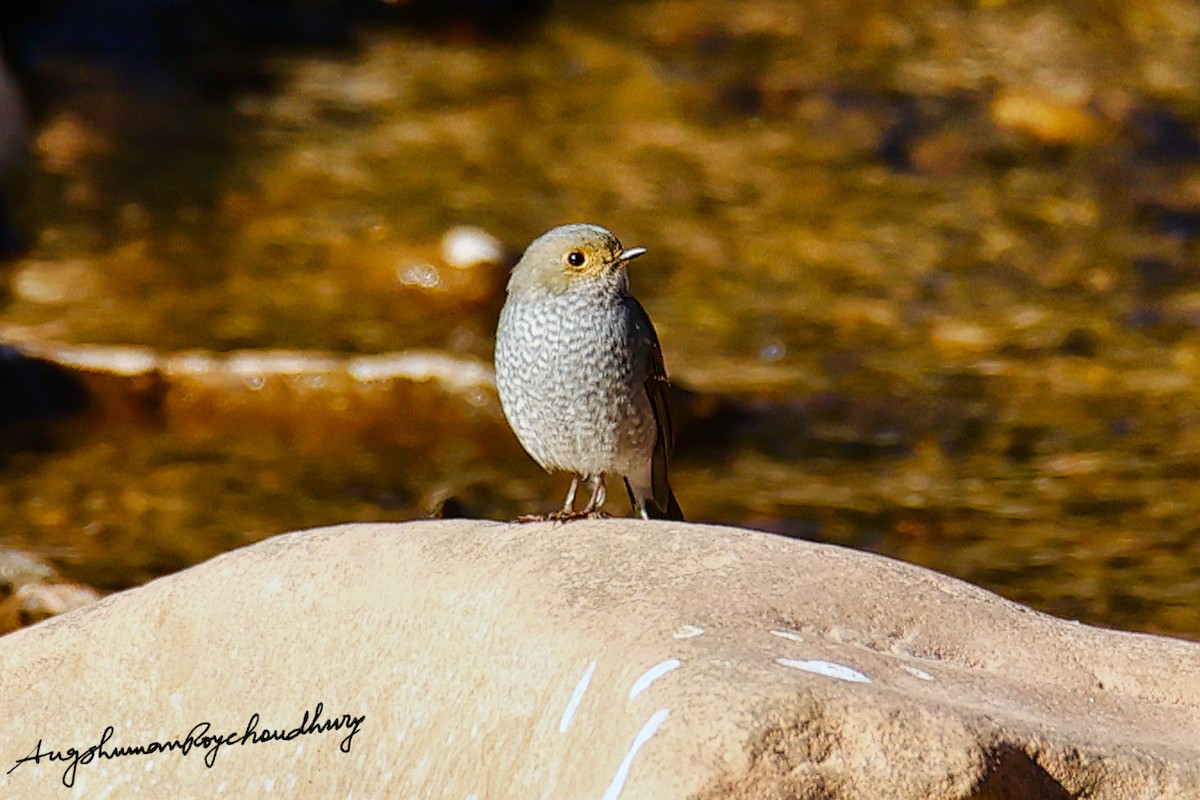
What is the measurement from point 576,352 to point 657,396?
50 centimetres

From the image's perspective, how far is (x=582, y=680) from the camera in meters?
3.98

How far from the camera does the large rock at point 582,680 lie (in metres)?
3.64

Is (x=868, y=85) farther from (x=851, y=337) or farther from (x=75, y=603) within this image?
(x=75, y=603)

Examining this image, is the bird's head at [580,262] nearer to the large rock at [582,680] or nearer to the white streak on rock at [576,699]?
the large rock at [582,680]

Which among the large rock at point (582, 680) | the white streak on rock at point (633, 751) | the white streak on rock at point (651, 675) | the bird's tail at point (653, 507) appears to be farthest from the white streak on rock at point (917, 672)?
the bird's tail at point (653, 507)

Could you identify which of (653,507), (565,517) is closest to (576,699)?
(565,517)

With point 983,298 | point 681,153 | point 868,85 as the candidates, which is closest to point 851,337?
point 983,298

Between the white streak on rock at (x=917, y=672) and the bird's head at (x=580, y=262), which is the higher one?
the bird's head at (x=580, y=262)

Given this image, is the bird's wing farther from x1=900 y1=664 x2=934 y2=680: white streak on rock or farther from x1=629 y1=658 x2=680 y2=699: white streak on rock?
x1=629 y1=658 x2=680 y2=699: white streak on rock

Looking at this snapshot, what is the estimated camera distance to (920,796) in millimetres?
3584
